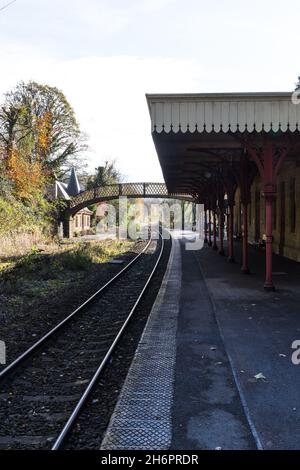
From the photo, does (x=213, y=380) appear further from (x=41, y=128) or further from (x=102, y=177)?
(x=102, y=177)

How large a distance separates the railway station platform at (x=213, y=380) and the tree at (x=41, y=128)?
2839 centimetres

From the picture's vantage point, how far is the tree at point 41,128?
35.9 meters

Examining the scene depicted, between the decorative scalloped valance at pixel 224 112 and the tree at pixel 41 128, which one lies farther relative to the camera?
the tree at pixel 41 128

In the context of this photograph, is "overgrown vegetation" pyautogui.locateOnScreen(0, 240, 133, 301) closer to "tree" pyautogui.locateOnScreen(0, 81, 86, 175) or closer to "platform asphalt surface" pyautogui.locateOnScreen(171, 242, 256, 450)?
"platform asphalt surface" pyautogui.locateOnScreen(171, 242, 256, 450)

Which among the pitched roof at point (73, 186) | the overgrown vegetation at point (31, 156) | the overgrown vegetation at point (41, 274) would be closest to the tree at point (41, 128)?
the overgrown vegetation at point (31, 156)

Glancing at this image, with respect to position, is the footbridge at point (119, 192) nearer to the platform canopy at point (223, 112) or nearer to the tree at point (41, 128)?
the tree at point (41, 128)

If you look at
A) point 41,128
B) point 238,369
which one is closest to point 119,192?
point 41,128

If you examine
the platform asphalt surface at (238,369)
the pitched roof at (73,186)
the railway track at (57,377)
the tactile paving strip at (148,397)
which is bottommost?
the railway track at (57,377)

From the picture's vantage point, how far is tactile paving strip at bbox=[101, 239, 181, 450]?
13.2 ft

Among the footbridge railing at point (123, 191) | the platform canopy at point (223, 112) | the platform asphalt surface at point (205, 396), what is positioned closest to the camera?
the platform asphalt surface at point (205, 396)

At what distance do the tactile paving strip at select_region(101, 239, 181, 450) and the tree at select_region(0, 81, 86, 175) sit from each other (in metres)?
29.6

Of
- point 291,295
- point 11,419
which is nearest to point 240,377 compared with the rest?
point 11,419

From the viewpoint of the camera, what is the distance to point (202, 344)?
702 cm
